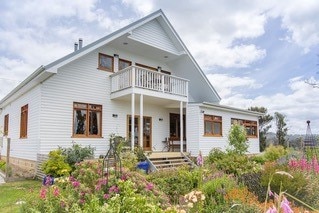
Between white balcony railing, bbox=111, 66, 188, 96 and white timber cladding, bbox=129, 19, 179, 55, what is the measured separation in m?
2.03

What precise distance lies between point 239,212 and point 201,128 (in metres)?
12.4

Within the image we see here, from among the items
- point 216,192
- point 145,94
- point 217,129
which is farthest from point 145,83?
point 216,192

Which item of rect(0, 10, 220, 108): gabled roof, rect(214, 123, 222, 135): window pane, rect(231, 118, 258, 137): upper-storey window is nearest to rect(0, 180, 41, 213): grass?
rect(0, 10, 220, 108): gabled roof

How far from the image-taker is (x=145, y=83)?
565 inches

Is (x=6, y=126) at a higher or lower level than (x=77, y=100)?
lower

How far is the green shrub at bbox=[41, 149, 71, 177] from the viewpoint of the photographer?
35.2 feet

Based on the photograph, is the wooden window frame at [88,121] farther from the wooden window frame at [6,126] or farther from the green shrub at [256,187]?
the green shrub at [256,187]

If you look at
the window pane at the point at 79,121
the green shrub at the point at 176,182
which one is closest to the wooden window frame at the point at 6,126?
the window pane at the point at 79,121

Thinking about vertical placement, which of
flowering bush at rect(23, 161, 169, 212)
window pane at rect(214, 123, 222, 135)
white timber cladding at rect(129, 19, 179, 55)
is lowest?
flowering bush at rect(23, 161, 169, 212)

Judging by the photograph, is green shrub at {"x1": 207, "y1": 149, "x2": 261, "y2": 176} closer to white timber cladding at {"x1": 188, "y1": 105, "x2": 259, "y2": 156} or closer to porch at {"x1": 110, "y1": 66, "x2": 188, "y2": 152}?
white timber cladding at {"x1": 188, "y1": 105, "x2": 259, "y2": 156}

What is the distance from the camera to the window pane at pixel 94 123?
1376cm

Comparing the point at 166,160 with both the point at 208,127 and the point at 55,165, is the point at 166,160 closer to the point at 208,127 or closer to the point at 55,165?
the point at 208,127

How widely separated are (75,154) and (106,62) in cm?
540

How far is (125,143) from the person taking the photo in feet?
44.9
